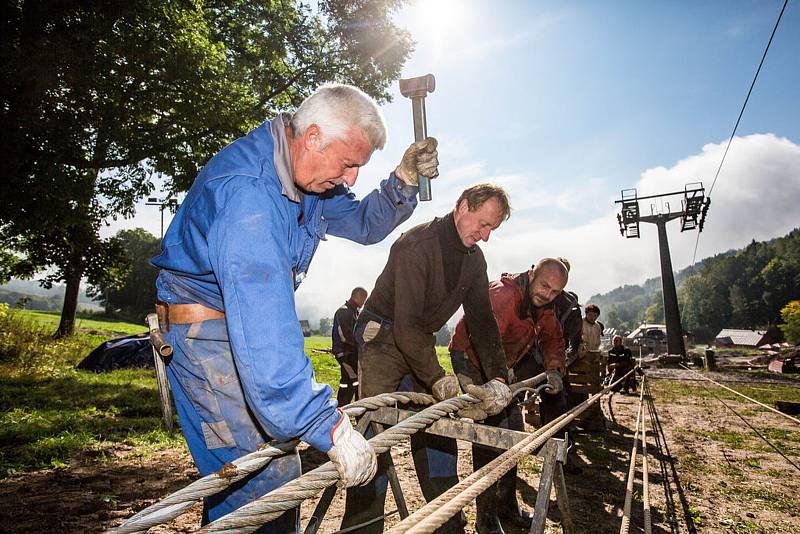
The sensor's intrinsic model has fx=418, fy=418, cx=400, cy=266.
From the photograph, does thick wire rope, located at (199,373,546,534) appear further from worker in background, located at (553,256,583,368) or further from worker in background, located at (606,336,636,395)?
worker in background, located at (606,336,636,395)

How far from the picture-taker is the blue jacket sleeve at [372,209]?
99.1 inches

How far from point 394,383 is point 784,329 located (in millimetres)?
73149

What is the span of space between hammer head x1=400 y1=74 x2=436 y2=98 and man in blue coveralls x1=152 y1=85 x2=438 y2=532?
110 cm

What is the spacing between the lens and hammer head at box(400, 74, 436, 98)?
269cm

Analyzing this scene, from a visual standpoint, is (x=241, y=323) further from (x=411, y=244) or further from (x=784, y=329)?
(x=784, y=329)

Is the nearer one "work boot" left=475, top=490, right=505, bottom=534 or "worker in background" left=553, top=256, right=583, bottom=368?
"work boot" left=475, top=490, right=505, bottom=534

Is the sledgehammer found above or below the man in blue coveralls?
above

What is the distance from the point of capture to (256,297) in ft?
4.31

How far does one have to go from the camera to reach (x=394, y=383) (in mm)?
2961

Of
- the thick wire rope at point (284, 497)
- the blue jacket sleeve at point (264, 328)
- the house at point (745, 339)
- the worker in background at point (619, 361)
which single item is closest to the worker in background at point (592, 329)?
A: the worker in background at point (619, 361)

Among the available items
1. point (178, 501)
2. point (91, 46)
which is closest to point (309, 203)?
point (178, 501)

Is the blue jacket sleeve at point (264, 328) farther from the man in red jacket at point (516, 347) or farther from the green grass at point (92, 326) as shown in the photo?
the green grass at point (92, 326)

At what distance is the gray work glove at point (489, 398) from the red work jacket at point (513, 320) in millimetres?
1152

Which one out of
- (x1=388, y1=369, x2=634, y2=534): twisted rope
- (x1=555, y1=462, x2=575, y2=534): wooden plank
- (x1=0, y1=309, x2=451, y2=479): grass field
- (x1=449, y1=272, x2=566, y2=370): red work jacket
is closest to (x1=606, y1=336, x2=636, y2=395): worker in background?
(x1=449, y1=272, x2=566, y2=370): red work jacket
